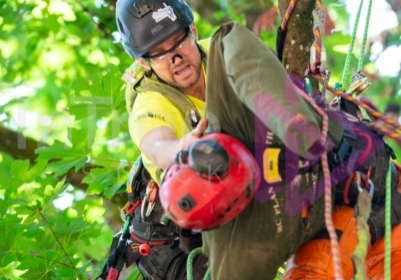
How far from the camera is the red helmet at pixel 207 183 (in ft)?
8.89

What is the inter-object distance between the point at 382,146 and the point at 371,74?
262cm

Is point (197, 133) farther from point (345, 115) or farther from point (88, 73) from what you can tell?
point (88, 73)

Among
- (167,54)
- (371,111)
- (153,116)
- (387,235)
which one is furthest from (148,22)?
(387,235)

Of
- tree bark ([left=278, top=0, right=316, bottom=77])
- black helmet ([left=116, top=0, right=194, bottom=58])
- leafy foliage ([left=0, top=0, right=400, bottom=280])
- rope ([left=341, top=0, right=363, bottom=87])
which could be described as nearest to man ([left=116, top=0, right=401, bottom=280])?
black helmet ([left=116, top=0, right=194, bottom=58])

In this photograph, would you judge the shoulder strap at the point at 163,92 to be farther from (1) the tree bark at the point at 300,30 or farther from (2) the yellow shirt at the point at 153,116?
(1) the tree bark at the point at 300,30

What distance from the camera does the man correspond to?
2.71 m

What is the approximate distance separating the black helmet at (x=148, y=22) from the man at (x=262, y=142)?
273mm

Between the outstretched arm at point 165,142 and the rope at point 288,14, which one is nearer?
the outstretched arm at point 165,142

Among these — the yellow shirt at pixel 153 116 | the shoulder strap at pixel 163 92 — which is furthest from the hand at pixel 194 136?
the shoulder strap at pixel 163 92

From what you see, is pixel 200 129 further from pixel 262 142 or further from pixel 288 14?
pixel 288 14

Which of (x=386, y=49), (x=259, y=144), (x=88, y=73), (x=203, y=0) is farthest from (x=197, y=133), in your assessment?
(x=88, y=73)

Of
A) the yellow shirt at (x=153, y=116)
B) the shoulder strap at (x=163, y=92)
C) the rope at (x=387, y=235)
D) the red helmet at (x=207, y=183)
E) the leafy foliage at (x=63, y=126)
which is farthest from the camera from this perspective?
the leafy foliage at (x=63, y=126)

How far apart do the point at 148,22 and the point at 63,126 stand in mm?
4825

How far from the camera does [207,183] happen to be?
272 cm
